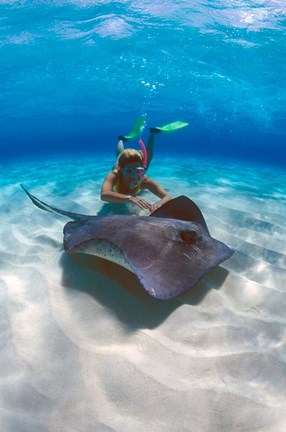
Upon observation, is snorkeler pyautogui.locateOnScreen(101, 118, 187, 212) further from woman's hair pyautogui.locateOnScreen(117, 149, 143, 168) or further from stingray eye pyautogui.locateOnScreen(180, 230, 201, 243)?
stingray eye pyautogui.locateOnScreen(180, 230, 201, 243)

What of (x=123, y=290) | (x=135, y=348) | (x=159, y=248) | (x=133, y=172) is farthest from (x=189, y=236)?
(x=133, y=172)

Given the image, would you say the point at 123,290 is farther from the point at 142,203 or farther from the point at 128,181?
the point at 128,181

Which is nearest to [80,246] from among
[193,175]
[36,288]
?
[36,288]

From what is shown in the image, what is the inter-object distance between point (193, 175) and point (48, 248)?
282 inches

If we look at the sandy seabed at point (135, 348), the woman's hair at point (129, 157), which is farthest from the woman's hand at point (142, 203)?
the sandy seabed at point (135, 348)

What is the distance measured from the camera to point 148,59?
20.1 metres

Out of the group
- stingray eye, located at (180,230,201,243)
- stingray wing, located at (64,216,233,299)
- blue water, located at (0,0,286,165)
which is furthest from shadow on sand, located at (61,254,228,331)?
blue water, located at (0,0,286,165)

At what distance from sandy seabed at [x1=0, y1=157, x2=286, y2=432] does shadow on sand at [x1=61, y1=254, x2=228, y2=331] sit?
1 cm

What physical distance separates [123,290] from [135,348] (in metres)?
0.64

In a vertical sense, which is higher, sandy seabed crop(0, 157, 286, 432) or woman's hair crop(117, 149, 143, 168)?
woman's hair crop(117, 149, 143, 168)

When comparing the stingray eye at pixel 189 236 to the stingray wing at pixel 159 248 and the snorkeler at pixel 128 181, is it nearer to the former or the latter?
the stingray wing at pixel 159 248

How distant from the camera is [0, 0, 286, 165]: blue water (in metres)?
15.5

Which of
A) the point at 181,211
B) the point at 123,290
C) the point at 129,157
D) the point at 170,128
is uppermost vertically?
the point at 129,157

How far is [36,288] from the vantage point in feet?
9.57
